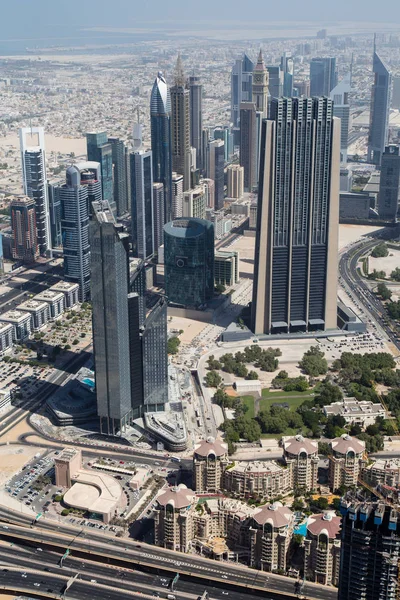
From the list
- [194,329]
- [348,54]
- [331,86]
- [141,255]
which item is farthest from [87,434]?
[348,54]

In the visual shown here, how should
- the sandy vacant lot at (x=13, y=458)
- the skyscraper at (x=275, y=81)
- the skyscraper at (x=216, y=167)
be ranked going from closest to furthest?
the sandy vacant lot at (x=13, y=458) < the skyscraper at (x=216, y=167) < the skyscraper at (x=275, y=81)

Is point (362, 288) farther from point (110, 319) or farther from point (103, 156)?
point (110, 319)

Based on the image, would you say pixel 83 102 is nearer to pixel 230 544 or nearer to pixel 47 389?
pixel 47 389

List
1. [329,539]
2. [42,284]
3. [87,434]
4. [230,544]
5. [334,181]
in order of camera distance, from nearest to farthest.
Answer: [329,539] < [230,544] < [87,434] < [334,181] < [42,284]

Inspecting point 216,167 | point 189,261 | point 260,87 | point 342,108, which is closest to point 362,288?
point 189,261

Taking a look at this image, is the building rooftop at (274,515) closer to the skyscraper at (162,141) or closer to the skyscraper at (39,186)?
the skyscraper at (162,141)

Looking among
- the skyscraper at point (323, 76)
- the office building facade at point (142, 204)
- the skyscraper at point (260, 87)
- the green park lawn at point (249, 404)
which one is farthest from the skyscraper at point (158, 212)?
the skyscraper at point (323, 76)

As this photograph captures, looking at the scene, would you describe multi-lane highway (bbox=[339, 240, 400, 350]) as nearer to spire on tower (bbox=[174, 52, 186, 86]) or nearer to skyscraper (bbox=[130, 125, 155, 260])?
skyscraper (bbox=[130, 125, 155, 260])
